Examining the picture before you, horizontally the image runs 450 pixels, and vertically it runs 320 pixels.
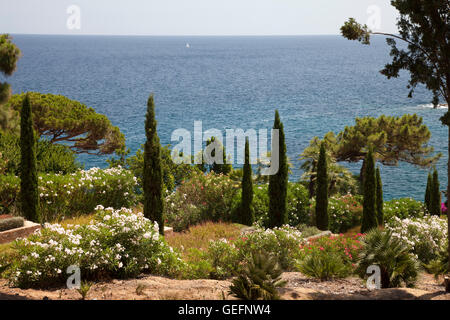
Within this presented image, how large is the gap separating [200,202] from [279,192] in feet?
11.3

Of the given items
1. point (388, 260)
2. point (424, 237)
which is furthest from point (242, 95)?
point (388, 260)

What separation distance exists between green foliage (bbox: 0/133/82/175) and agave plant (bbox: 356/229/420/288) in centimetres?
1274

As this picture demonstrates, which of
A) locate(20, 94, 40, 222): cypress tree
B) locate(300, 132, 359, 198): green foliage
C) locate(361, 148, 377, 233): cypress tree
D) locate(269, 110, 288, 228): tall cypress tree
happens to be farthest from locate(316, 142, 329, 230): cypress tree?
locate(20, 94, 40, 222): cypress tree

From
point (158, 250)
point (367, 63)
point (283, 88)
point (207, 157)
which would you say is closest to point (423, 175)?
point (207, 157)

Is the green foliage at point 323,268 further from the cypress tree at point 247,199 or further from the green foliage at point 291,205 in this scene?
the green foliage at point 291,205

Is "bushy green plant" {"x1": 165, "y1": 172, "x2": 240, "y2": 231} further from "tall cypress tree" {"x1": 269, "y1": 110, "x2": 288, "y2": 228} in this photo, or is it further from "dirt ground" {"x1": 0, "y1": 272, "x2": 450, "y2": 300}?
"dirt ground" {"x1": 0, "y1": 272, "x2": 450, "y2": 300}

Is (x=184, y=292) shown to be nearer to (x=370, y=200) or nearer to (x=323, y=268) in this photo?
(x=323, y=268)

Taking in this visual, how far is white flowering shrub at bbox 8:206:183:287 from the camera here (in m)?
9.26

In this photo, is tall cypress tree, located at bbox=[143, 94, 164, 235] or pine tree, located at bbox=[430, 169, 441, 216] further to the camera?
pine tree, located at bbox=[430, 169, 441, 216]

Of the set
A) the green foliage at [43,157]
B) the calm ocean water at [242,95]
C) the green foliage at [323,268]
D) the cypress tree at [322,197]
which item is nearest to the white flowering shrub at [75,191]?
the green foliage at [43,157]

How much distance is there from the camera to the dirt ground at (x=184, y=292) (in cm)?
827

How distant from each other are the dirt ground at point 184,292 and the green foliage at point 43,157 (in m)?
8.71

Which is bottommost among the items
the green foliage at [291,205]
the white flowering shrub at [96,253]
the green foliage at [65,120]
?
the green foliage at [291,205]
